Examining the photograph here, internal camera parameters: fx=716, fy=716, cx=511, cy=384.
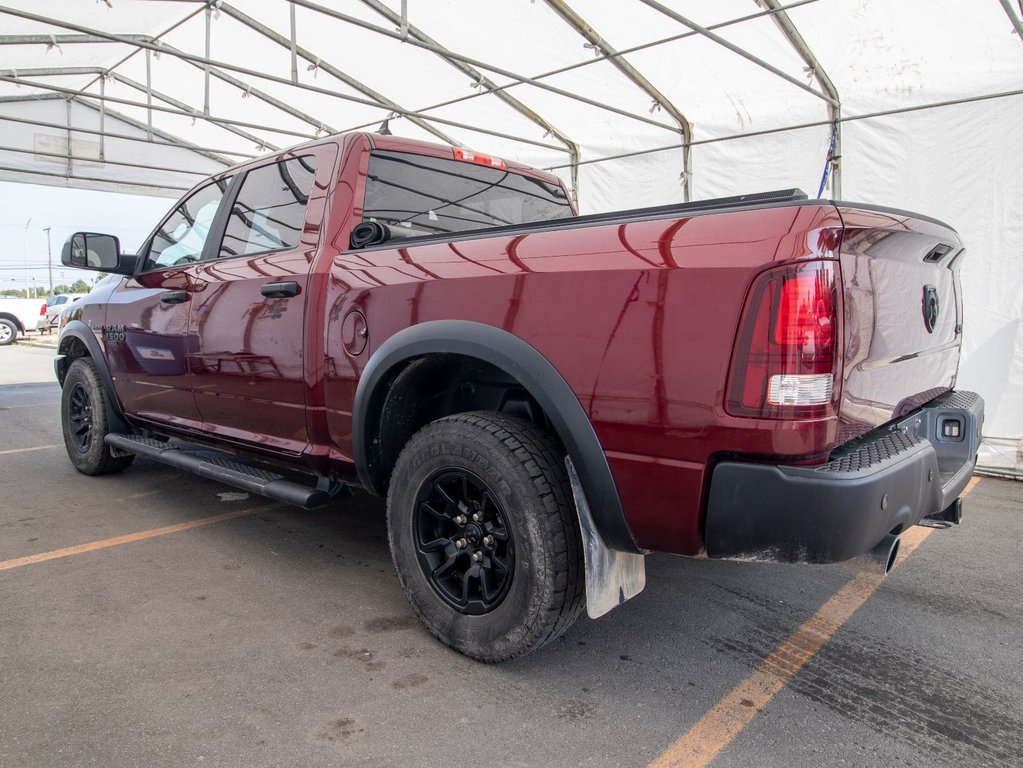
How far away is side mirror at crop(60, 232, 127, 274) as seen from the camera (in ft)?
13.5

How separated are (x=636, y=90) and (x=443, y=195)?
5871 millimetres

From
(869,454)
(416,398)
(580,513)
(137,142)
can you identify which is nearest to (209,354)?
(416,398)

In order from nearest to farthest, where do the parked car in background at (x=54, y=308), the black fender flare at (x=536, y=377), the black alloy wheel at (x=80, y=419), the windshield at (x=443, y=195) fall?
1. the black fender flare at (x=536, y=377)
2. the windshield at (x=443, y=195)
3. the black alloy wheel at (x=80, y=419)
4. the parked car in background at (x=54, y=308)

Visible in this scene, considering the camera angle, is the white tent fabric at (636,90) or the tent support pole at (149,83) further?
the tent support pole at (149,83)

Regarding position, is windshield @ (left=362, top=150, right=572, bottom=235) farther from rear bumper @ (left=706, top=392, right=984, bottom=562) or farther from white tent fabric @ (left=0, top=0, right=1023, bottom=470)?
white tent fabric @ (left=0, top=0, right=1023, bottom=470)

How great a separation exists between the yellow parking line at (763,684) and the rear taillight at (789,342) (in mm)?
940

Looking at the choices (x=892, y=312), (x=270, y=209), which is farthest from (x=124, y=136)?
(x=892, y=312)

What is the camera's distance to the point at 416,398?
2.74m

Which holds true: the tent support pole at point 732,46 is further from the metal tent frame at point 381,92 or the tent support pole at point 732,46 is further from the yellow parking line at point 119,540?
the yellow parking line at point 119,540

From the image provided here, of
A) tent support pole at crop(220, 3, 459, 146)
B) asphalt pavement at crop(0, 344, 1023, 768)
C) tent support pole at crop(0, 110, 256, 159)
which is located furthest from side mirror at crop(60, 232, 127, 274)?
tent support pole at crop(0, 110, 256, 159)

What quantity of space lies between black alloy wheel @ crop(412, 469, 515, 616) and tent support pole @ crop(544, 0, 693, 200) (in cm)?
629

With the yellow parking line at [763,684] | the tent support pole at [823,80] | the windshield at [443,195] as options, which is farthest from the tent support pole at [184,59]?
the yellow parking line at [763,684]

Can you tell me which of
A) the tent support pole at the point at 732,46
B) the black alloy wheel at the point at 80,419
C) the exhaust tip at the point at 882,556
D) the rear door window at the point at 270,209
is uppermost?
the tent support pole at the point at 732,46

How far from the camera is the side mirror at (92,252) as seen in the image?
4125 millimetres
